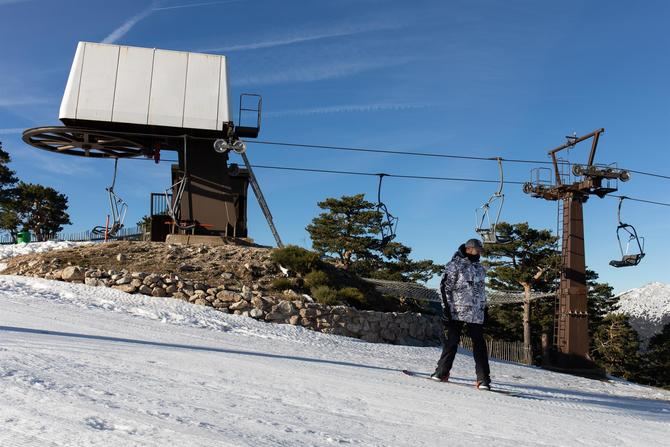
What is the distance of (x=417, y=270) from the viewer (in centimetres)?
3991

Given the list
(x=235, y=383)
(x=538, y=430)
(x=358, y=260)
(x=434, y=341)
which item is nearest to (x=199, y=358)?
(x=235, y=383)

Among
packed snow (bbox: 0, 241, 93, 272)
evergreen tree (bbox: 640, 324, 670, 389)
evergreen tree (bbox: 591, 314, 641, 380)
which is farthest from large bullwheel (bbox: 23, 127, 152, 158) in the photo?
evergreen tree (bbox: 640, 324, 670, 389)

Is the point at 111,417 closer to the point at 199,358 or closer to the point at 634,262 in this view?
the point at 199,358

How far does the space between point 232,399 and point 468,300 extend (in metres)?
3.83

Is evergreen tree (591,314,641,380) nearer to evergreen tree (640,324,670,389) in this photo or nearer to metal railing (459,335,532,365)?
evergreen tree (640,324,670,389)

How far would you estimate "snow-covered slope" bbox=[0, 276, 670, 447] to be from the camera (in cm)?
323

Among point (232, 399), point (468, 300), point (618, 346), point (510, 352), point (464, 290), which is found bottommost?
point (618, 346)

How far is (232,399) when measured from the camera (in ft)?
14.3

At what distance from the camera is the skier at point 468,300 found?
7.21 m

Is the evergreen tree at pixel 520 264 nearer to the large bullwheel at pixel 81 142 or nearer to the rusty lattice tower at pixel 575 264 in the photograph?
the rusty lattice tower at pixel 575 264

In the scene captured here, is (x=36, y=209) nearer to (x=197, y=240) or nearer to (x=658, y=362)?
(x=197, y=240)

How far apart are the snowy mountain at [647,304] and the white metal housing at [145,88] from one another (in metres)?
86.6

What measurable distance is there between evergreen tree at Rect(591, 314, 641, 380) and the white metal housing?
33.1 meters

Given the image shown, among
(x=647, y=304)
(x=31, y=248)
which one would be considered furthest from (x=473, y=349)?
(x=647, y=304)
